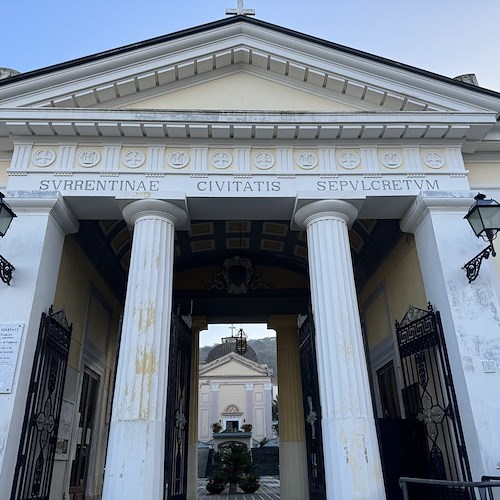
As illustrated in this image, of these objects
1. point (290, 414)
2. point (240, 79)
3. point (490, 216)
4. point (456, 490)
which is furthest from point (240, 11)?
point (290, 414)

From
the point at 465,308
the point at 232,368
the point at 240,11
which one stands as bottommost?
the point at 465,308

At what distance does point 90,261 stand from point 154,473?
4879mm

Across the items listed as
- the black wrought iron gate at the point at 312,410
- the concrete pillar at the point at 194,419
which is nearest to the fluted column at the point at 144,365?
the black wrought iron gate at the point at 312,410

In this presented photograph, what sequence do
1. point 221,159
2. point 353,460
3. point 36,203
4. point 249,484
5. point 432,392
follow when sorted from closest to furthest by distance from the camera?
point 353,460 < point 36,203 < point 221,159 < point 432,392 < point 249,484

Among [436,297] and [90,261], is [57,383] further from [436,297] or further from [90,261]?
[436,297]

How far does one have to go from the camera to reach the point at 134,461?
560 cm

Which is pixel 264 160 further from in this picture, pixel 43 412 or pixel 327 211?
pixel 43 412

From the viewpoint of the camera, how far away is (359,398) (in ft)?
19.9

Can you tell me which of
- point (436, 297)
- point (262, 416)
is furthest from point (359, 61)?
point (262, 416)

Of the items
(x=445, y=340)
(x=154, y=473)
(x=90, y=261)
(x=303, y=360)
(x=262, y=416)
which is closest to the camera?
(x=154, y=473)

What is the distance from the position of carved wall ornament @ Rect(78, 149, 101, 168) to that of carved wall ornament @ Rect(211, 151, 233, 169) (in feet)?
5.77

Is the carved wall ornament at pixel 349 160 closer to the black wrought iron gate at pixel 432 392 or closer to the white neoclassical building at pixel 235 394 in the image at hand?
the black wrought iron gate at pixel 432 392

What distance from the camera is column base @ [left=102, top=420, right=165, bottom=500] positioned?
5488mm

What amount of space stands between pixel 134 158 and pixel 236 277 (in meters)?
5.01
